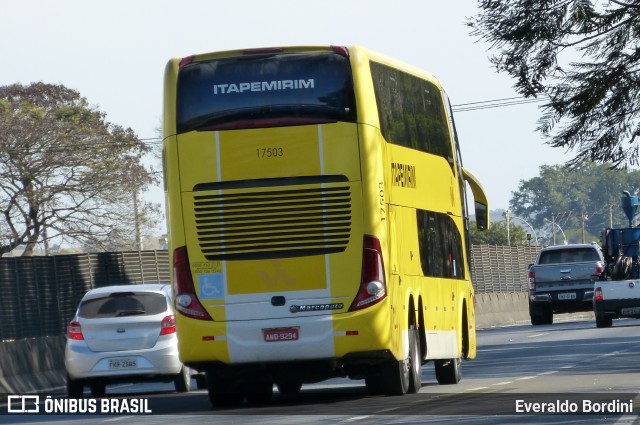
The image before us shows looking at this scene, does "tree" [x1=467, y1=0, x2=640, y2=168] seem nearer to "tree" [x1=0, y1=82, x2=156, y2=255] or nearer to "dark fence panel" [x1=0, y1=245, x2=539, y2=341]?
"dark fence panel" [x1=0, y1=245, x2=539, y2=341]

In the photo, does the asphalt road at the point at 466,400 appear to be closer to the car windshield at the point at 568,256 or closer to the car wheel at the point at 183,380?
the car wheel at the point at 183,380

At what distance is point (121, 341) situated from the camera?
20.6 m

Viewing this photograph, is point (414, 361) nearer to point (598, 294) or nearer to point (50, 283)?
point (50, 283)

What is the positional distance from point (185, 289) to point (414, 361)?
127 inches

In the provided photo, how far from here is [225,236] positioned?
16625 millimetres

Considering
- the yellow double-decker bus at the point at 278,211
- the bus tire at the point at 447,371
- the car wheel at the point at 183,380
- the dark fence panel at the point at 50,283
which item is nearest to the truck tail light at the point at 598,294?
the dark fence panel at the point at 50,283

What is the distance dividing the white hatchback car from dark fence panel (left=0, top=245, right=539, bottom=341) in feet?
18.3

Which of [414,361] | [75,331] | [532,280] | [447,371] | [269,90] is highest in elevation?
[269,90]

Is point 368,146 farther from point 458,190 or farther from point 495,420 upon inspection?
point 458,190

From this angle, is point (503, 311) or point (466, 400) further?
point (503, 311)

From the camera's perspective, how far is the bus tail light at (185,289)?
1662 centimetres

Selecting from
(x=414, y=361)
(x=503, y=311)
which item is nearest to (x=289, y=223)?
(x=414, y=361)

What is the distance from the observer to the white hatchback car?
20531mm

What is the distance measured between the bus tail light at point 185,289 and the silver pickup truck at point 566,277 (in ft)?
88.0
